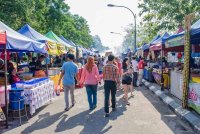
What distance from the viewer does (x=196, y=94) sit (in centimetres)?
1009

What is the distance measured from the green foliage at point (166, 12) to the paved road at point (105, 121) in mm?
21542

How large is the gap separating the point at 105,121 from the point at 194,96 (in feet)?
10.4

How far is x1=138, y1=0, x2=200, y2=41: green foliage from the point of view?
32.4 m

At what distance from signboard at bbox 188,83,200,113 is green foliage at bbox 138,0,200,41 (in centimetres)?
2089

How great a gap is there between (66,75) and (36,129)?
10.6 ft

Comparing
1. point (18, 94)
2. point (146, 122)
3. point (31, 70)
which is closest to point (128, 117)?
point (146, 122)

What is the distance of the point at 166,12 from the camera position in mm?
34281

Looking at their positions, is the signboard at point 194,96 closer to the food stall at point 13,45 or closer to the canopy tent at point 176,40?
the canopy tent at point 176,40

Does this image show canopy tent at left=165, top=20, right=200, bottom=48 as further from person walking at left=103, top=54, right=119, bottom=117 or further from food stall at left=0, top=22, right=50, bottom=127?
food stall at left=0, top=22, right=50, bottom=127

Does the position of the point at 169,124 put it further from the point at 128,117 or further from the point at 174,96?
the point at 174,96

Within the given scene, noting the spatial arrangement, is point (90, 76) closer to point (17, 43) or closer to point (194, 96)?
point (17, 43)

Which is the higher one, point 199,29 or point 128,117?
point 199,29

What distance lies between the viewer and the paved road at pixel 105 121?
8.16 m

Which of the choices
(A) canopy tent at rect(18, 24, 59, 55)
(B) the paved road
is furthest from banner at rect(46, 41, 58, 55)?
(B) the paved road
